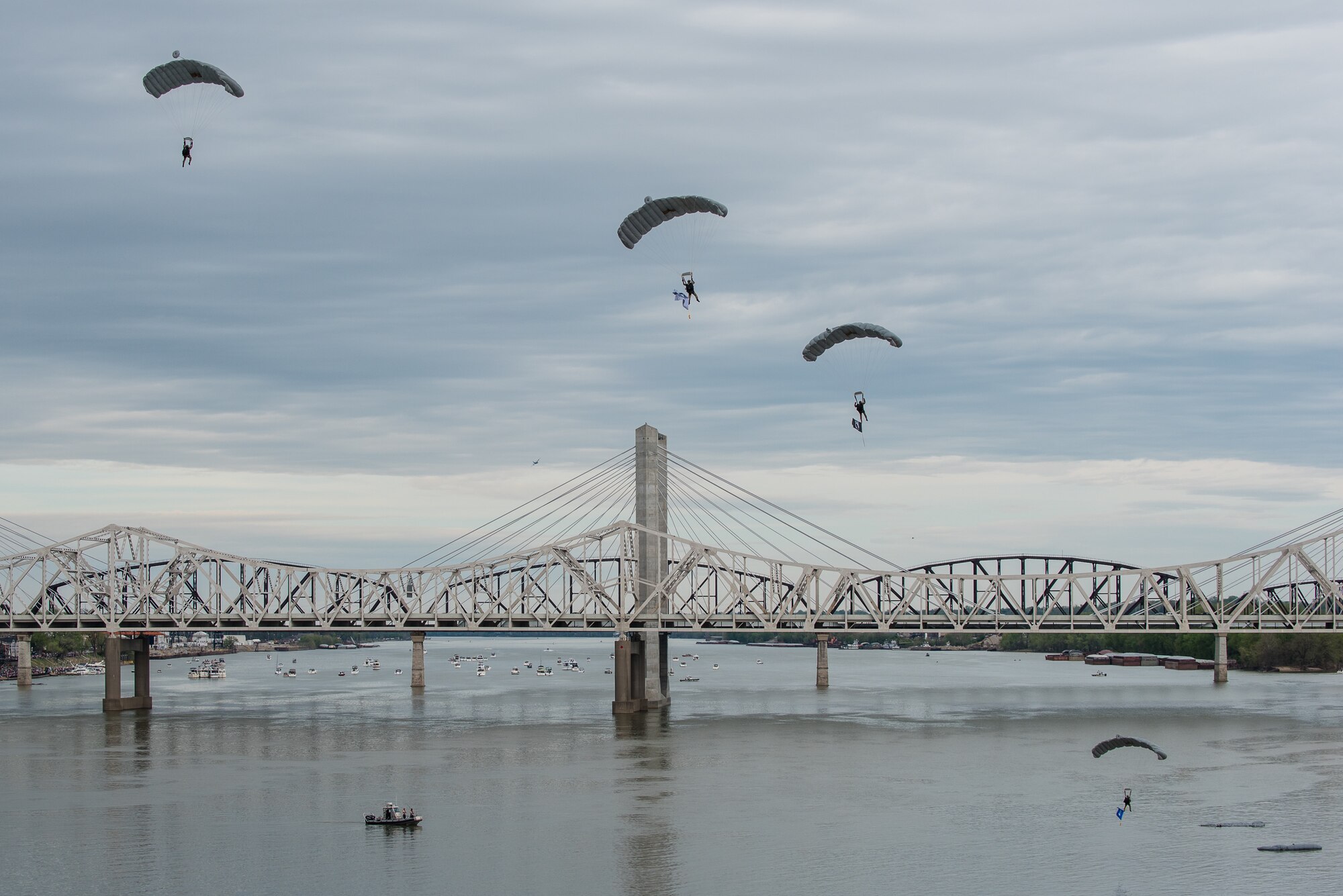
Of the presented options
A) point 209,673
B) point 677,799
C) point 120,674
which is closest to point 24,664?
point 209,673

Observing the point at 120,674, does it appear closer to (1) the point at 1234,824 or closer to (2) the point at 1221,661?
(1) the point at 1234,824

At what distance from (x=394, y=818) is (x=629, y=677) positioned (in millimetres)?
42318

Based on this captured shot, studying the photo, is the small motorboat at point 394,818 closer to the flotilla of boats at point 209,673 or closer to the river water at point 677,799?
the river water at point 677,799

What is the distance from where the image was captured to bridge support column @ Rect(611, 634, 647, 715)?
8981 centimetres

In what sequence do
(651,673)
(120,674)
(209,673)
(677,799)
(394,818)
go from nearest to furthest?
(394,818) < (677,799) < (651,673) < (120,674) < (209,673)

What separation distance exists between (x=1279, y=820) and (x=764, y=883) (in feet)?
65.7

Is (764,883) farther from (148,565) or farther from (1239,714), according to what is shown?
(148,565)

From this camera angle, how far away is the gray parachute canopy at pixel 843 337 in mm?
63531

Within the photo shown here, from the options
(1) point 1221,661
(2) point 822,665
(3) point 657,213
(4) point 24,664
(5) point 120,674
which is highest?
(3) point 657,213

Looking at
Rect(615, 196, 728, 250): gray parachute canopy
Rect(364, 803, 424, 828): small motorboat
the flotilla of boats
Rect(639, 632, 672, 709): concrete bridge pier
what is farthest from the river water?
the flotilla of boats

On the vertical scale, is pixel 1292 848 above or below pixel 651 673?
below

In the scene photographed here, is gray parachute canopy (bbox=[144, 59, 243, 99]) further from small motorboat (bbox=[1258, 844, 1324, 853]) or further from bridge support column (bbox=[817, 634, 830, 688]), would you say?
bridge support column (bbox=[817, 634, 830, 688])

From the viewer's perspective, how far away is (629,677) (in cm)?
9100

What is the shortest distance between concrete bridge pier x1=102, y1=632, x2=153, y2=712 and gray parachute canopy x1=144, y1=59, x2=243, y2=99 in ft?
179
